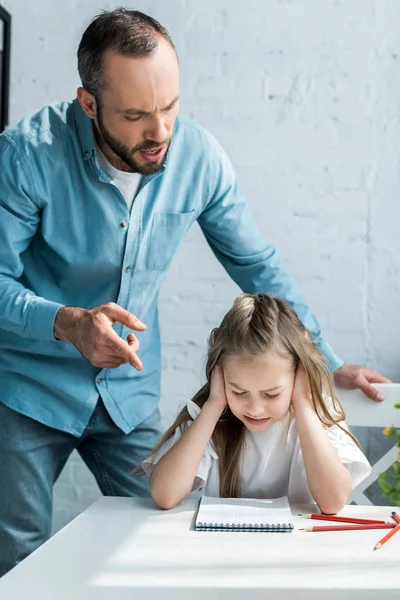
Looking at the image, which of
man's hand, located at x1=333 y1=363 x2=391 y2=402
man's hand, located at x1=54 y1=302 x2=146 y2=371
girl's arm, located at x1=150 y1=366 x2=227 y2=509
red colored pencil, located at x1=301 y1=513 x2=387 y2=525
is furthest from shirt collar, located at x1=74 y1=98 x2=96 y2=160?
red colored pencil, located at x1=301 y1=513 x2=387 y2=525

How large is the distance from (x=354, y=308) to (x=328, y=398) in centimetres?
93

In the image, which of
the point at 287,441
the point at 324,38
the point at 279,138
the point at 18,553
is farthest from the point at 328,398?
the point at 324,38

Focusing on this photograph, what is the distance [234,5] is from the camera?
2.55 metres

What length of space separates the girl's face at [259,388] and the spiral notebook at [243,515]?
0.17m

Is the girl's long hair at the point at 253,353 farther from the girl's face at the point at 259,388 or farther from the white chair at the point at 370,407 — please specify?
the white chair at the point at 370,407

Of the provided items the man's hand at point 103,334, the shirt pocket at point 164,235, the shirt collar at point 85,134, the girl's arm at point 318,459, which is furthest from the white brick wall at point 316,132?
the man's hand at point 103,334

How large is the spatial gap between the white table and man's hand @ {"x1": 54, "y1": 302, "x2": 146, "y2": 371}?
0.86ft

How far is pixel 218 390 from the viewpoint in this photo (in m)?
1.61

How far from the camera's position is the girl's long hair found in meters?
1.61

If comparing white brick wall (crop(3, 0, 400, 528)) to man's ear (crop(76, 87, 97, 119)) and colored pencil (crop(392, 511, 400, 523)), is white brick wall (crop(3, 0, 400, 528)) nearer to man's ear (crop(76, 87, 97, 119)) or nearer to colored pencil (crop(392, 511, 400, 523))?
man's ear (crop(76, 87, 97, 119))

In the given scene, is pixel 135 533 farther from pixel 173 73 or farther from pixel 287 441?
pixel 173 73

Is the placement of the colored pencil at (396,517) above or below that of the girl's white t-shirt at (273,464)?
above

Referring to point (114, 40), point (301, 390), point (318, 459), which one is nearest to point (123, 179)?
point (114, 40)

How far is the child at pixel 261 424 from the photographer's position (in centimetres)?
154
